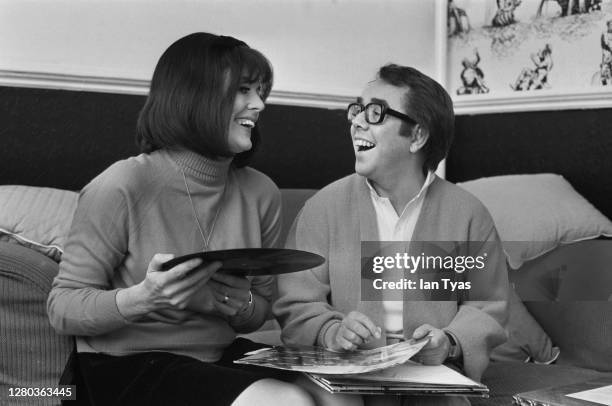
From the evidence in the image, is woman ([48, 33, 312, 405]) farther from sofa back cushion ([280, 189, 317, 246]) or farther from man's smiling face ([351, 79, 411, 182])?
sofa back cushion ([280, 189, 317, 246])

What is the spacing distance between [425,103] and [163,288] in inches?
31.6

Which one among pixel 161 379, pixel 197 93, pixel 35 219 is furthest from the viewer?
pixel 35 219

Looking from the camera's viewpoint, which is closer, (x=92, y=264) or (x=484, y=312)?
(x=92, y=264)

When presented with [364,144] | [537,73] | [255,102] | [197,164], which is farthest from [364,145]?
[537,73]

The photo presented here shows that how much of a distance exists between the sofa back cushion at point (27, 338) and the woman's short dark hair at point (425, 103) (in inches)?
35.7

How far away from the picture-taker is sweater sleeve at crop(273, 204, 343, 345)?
1797 mm

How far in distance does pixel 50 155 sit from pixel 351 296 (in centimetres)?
105

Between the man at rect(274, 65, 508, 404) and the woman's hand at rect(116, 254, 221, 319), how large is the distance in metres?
0.35

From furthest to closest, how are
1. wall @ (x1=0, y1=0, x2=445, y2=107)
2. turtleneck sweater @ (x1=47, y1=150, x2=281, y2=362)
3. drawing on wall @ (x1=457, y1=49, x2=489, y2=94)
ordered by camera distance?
drawing on wall @ (x1=457, y1=49, x2=489, y2=94) → wall @ (x1=0, y1=0, x2=445, y2=107) → turtleneck sweater @ (x1=47, y1=150, x2=281, y2=362)

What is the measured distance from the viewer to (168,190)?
1.80 meters

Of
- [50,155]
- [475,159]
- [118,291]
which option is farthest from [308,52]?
[118,291]

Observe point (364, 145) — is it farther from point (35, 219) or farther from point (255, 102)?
point (35, 219)

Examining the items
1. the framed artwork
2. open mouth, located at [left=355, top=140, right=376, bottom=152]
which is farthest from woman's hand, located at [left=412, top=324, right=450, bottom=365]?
the framed artwork

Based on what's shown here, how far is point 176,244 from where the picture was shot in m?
1.78
